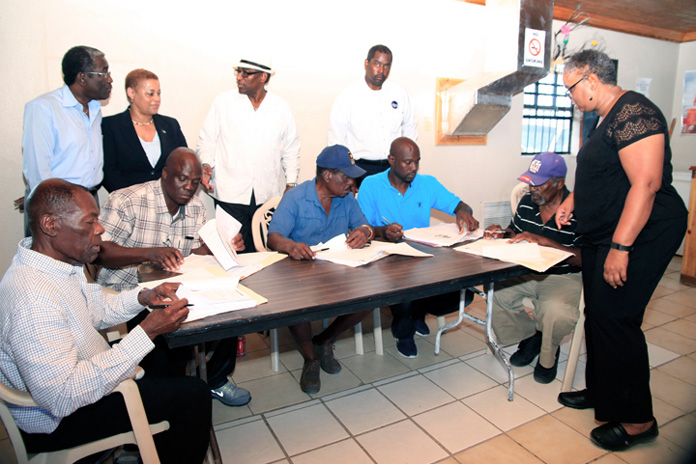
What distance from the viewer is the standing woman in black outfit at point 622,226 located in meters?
1.69

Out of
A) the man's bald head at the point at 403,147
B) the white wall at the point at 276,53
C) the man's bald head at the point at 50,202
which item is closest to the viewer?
the man's bald head at the point at 50,202

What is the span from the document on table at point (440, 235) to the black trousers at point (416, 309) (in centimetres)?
44

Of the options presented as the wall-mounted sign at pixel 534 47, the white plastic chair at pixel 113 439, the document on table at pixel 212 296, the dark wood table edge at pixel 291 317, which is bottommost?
the white plastic chair at pixel 113 439

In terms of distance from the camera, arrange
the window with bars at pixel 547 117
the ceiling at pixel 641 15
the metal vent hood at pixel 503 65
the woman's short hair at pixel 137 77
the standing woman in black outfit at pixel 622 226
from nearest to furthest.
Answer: the standing woman in black outfit at pixel 622 226, the woman's short hair at pixel 137 77, the metal vent hood at pixel 503 65, the ceiling at pixel 641 15, the window with bars at pixel 547 117

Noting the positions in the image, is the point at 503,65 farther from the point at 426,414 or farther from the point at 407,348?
the point at 426,414

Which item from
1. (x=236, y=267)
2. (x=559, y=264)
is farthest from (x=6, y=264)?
(x=559, y=264)

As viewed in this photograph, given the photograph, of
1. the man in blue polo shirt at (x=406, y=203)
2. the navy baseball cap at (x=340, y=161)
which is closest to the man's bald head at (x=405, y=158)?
the man in blue polo shirt at (x=406, y=203)

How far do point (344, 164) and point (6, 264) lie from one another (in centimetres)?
255

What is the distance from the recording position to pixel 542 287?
246 centimetres

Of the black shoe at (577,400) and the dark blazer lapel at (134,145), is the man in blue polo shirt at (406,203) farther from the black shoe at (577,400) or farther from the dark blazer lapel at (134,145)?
A: the dark blazer lapel at (134,145)

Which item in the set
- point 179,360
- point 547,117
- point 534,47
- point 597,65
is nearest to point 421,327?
point 179,360

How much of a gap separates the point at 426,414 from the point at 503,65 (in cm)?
353

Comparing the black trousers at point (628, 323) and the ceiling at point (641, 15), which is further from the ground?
the ceiling at point (641, 15)

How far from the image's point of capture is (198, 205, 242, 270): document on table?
1.77 m
